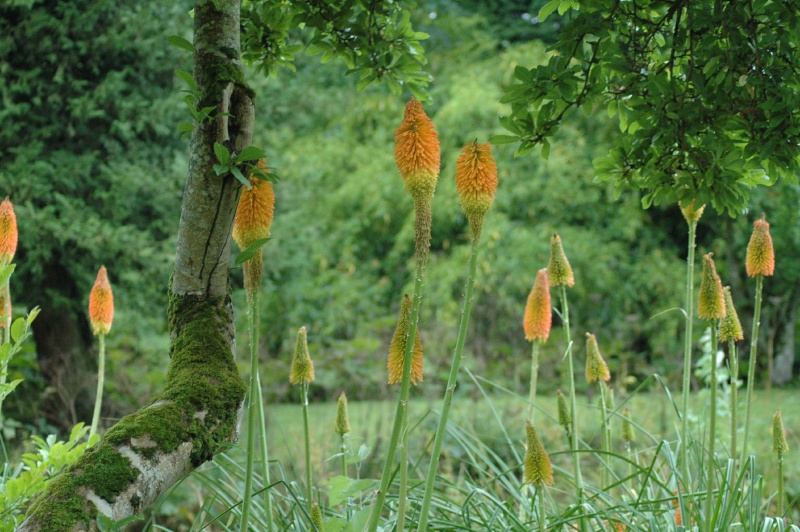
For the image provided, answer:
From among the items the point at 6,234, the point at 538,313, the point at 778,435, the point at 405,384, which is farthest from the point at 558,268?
the point at 6,234

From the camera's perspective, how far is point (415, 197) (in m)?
1.66

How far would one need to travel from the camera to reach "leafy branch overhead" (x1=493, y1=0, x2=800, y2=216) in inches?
82.0

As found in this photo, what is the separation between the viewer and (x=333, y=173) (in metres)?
12.9

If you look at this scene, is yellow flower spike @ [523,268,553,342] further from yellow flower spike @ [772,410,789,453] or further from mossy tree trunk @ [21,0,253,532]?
mossy tree trunk @ [21,0,253,532]

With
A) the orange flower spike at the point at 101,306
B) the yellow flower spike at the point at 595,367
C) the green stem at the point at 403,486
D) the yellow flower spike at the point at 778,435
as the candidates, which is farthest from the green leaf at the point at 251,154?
the yellow flower spike at the point at 778,435

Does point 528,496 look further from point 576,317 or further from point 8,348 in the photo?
point 576,317

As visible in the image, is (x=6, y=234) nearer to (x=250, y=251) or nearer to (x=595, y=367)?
(x=250, y=251)

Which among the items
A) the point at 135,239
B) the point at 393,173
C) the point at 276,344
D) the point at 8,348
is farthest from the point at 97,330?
the point at 393,173

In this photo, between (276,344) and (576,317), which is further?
(576,317)

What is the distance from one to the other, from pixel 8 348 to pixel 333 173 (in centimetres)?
1108

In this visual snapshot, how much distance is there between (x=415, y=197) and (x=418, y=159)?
8cm

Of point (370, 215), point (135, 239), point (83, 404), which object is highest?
point (370, 215)

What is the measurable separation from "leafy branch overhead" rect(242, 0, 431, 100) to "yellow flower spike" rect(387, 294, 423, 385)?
1.04 metres

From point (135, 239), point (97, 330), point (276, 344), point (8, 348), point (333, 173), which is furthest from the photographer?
point (333, 173)
